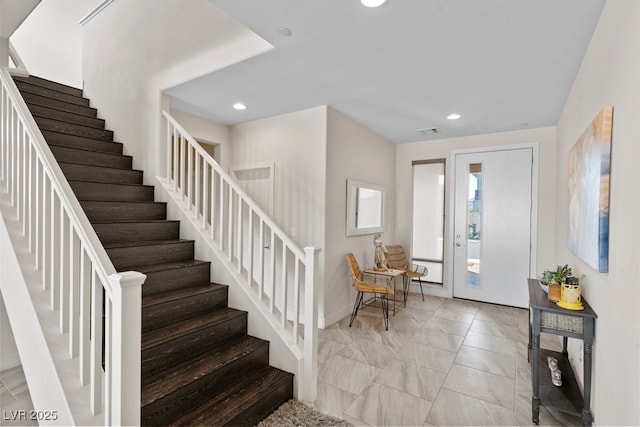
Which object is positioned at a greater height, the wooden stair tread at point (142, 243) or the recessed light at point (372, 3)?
the recessed light at point (372, 3)

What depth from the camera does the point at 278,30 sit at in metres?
2.13

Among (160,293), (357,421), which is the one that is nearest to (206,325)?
(160,293)

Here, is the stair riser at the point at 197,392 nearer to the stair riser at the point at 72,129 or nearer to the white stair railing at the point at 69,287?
the white stair railing at the point at 69,287

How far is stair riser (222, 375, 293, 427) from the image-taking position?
6.14 ft

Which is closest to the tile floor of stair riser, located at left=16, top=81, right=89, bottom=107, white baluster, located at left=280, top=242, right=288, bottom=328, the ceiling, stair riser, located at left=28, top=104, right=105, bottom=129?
white baluster, located at left=280, top=242, right=288, bottom=328

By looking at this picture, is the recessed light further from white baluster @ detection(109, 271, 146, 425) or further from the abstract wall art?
white baluster @ detection(109, 271, 146, 425)

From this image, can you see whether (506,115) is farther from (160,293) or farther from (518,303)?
(160,293)

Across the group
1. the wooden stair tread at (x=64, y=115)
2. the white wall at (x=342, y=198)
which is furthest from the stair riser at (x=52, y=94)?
the white wall at (x=342, y=198)

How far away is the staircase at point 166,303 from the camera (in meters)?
1.86

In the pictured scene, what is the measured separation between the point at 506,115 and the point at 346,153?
77.4 inches

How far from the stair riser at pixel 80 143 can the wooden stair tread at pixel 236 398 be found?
3043 mm

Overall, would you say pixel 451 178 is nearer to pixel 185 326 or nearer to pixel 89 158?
pixel 185 326

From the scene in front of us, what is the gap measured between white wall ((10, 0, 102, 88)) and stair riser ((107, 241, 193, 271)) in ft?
12.4

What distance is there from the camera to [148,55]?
11.1 ft
